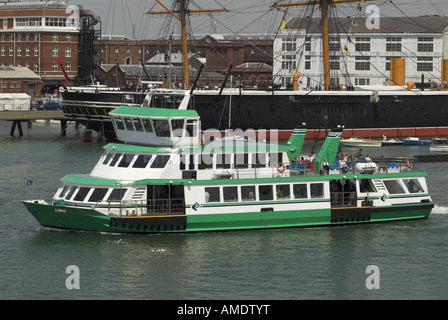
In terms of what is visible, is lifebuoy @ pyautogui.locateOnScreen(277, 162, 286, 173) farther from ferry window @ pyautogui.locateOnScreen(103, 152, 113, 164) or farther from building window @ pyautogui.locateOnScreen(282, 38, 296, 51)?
building window @ pyautogui.locateOnScreen(282, 38, 296, 51)

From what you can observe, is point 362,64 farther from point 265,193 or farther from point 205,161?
point 205,161

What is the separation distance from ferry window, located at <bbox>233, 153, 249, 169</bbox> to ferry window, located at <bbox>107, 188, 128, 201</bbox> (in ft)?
19.4

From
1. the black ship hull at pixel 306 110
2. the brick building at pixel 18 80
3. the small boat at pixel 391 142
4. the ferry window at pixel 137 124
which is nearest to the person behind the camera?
the ferry window at pixel 137 124

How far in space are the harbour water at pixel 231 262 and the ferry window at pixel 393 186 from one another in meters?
1.62

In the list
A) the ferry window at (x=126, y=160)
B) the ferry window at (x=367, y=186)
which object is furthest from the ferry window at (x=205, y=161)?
the ferry window at (x=367, y=186)

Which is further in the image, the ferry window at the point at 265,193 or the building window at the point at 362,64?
the building window at the point at 362,64

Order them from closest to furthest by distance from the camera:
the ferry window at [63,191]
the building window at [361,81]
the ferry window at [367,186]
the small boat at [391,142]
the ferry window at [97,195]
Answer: the ferry window at [97,195], the ferry window at [63,191], the ferry window at [367,186], the small boat at [391,142], the building window at [361,81]

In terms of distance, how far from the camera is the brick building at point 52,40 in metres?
152

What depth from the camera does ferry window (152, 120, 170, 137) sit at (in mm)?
41750

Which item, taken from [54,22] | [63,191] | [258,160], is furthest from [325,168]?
[54,22]

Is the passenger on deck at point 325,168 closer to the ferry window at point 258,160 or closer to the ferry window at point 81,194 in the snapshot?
the ferry window at point 258,160

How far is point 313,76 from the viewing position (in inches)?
5463

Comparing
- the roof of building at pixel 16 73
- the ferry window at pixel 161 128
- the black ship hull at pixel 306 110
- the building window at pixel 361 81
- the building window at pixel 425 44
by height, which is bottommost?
the ferry window at pixel 161 128

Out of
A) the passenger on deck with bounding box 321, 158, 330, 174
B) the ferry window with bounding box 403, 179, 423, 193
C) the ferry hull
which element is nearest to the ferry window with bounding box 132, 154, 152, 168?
the ferry hull
